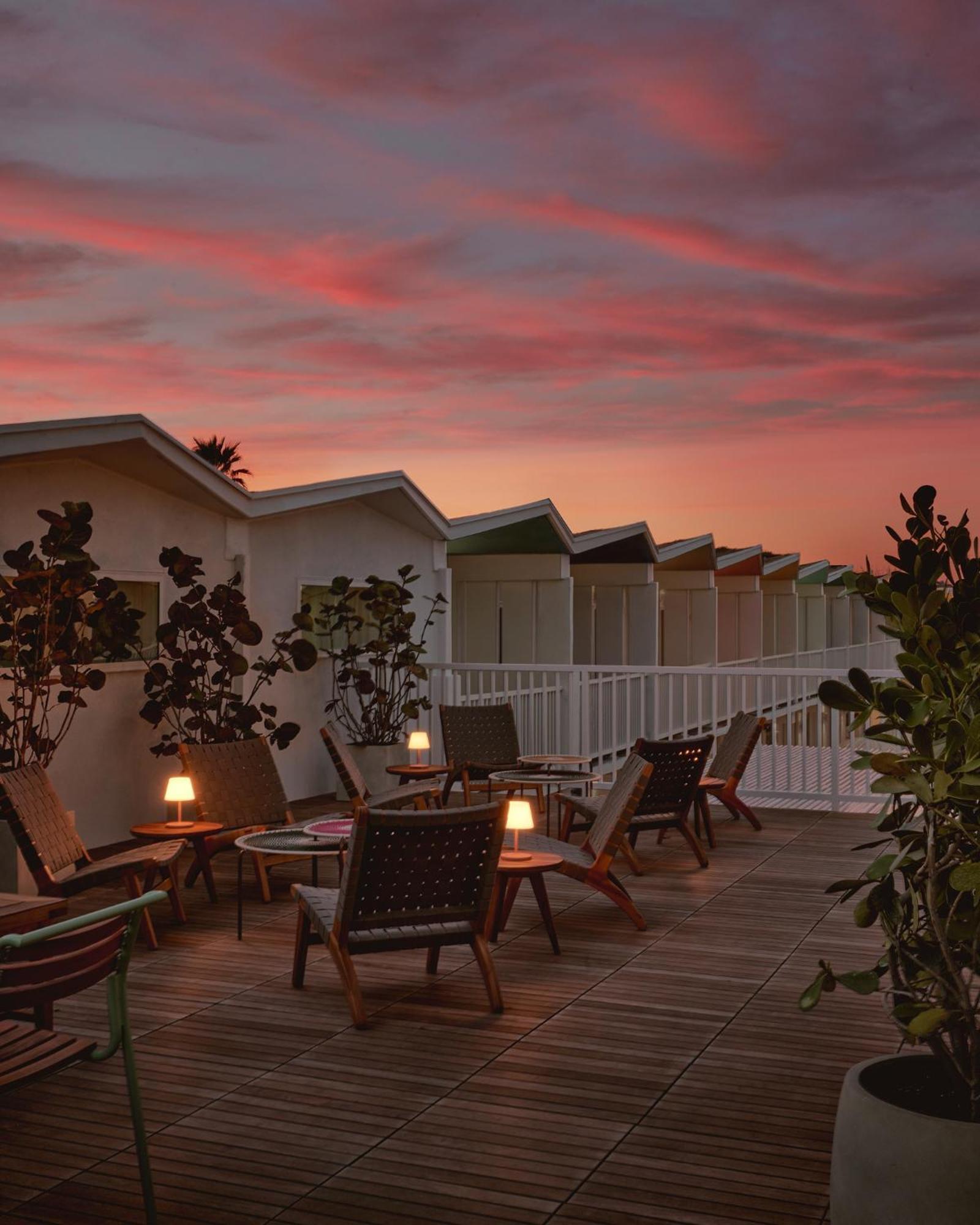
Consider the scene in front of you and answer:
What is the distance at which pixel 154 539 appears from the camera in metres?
10.1

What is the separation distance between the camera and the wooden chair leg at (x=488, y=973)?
5320mm

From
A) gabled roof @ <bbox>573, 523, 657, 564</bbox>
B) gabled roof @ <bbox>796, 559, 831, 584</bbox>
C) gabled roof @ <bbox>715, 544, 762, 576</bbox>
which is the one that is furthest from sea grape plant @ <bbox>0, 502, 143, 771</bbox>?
gabled roof @ <bbox>796, 559, 831, 584</bbox>

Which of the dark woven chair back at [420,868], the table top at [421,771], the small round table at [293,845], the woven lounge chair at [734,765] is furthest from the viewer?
the table top at [421,771]

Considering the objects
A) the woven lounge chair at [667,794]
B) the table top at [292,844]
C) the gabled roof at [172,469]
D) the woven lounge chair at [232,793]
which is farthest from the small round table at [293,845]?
the gabled roof at [172,469]

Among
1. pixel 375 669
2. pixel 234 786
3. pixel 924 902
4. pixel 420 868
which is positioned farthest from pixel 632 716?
pixel 924 902

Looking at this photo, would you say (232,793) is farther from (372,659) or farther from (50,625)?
(372,659)

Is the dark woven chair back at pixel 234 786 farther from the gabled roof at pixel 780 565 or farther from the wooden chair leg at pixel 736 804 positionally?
the gabled roof at pixel 780 565

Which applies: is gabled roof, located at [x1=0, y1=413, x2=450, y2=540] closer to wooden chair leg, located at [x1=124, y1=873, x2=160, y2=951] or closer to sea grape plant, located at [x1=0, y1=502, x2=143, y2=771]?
sea grape plant, located at [x1=0, y1=502, x2=143, y2=771]

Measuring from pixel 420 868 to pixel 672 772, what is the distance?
3217mm

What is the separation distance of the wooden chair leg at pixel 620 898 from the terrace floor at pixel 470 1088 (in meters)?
0.07

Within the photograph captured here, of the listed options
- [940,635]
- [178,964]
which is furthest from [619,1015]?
[940,635]

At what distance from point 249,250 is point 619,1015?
10472 millimetres

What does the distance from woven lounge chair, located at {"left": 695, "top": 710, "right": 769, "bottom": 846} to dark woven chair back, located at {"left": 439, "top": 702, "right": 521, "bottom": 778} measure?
1.87m

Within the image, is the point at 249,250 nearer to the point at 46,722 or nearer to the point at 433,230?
the point at 433,230
